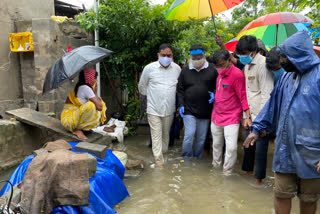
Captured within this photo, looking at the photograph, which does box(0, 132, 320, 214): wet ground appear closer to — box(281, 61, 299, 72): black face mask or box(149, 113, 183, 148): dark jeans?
box(149, 113, 183, 148): dark jeans

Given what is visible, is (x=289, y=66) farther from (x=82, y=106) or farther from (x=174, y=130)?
(x=174, y=130)

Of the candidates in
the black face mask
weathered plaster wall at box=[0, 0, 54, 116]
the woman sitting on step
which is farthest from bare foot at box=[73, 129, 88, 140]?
the black face mask

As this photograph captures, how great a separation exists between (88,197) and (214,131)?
229 centimetres

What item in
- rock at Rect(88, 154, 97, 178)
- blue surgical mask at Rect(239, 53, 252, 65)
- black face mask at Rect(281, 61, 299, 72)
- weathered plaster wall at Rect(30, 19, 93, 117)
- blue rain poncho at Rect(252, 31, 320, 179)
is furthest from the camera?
weathered plaster wall at Rect(30, 19, 93, 117)

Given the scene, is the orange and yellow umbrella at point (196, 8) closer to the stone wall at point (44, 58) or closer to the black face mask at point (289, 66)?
the stone wall at point (44, 58)

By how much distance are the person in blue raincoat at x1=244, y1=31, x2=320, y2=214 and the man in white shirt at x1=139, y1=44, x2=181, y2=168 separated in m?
2.20

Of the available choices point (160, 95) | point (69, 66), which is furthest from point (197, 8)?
point (69, 66)

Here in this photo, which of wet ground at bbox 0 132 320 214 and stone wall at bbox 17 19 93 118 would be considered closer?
wet ground at bbox 0 132 320 214

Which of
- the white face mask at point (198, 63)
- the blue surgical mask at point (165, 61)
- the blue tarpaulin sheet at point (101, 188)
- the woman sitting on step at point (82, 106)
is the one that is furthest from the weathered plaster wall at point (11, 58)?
the white face mask at point (198, 63)

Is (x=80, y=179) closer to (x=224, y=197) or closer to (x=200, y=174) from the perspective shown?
(x=224, y=197)

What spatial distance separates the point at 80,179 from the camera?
8.04 feet

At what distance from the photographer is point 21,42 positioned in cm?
502

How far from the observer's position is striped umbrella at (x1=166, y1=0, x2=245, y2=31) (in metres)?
4.24

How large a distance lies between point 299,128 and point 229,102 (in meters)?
1.77
